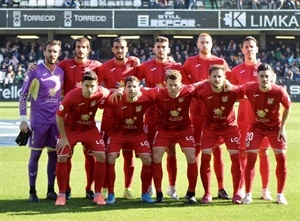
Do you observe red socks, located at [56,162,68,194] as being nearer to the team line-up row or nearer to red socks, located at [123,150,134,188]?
the team line-up row

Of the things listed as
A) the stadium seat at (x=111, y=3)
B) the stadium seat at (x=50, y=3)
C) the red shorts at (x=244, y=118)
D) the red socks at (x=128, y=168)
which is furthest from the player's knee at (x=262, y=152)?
the stadium seat at (x=50, y=3)

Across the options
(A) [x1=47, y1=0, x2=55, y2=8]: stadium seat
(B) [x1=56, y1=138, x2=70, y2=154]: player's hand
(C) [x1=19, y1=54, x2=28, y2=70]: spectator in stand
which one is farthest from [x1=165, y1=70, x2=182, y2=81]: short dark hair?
(A) [x1=47, y1=0, x2=55, y2=8]: stadium seat

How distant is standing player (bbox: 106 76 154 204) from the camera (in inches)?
362

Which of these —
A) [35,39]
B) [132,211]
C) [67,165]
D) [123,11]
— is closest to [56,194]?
[67,165]

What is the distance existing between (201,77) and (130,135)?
4.70ft

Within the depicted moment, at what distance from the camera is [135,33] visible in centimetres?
3828

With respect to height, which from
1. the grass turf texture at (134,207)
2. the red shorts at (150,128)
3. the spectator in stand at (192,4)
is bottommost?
the grass turf texture at (134,207)

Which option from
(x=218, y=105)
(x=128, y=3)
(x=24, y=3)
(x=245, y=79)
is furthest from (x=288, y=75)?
(x=218, y=105)

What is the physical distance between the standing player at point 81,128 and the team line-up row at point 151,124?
0.01 meters

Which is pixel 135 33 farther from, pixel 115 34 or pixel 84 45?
pixel 84 45

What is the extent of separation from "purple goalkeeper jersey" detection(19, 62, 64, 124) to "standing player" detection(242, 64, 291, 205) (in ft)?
8.39

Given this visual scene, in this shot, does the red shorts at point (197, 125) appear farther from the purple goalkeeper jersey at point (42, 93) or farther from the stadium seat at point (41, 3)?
the stadium seat at point (41, 3)

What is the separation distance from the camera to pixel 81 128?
9297 mm

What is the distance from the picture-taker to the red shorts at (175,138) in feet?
30.4
